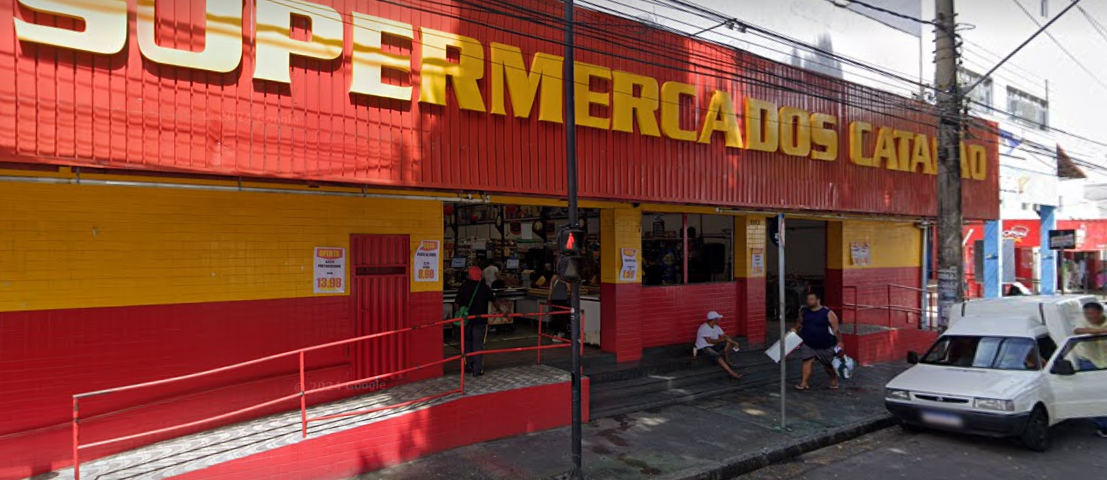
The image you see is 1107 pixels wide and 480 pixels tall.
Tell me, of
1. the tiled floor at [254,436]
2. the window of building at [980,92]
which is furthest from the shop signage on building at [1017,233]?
the tiled floor at [254,436]

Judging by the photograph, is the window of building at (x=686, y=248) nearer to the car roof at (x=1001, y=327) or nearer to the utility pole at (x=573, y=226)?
the car roof at (x=1001, y=327)

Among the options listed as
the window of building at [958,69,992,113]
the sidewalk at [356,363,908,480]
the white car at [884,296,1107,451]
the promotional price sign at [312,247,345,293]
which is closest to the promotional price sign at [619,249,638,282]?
the sidewalk at [356,363,908,480]

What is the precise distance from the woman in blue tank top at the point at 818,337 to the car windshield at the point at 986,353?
1.56m

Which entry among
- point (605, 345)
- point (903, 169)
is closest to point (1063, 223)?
point (903, 169)

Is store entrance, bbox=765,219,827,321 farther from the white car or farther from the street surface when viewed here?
the street surface

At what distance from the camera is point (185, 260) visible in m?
6.83

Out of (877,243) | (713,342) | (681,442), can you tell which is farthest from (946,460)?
(877,243)

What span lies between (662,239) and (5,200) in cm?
1001

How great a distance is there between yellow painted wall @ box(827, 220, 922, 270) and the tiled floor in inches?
386

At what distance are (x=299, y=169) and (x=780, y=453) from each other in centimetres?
650

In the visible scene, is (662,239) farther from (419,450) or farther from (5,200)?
(5,200)

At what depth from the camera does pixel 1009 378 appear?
7.54 m

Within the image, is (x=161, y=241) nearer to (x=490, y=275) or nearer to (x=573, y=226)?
(x=573, y=226)

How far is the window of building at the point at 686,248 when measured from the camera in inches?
468
